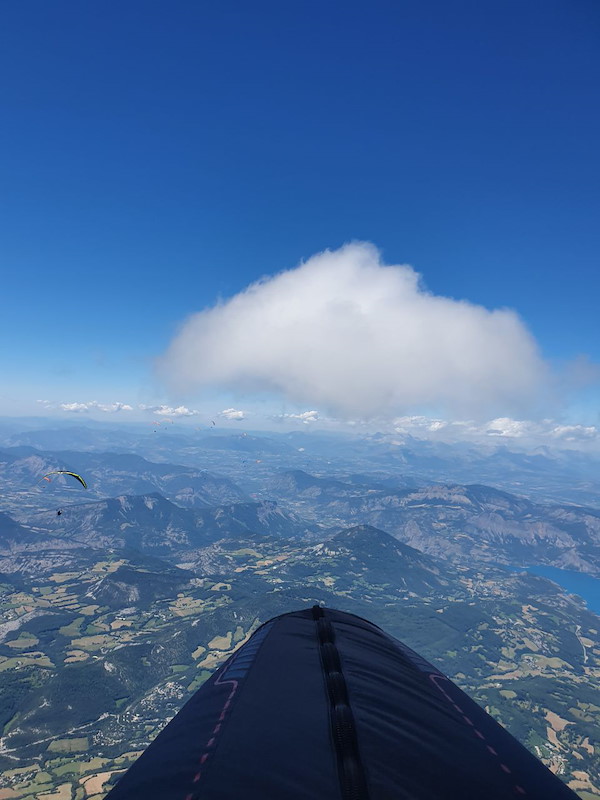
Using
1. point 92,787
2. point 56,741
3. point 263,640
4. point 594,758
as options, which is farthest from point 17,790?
point 594,758

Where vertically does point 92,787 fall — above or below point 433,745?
below

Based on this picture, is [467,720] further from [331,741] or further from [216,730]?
[216,730]

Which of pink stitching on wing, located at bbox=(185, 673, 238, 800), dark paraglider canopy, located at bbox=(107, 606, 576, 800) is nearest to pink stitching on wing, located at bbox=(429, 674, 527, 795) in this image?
dark paraglider canopy, located at bbox=(107, 606, 576, 800)

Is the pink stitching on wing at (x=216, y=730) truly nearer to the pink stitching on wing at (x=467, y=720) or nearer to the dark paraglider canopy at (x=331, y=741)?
the dark paraglider canopy at (x=331, y=741)

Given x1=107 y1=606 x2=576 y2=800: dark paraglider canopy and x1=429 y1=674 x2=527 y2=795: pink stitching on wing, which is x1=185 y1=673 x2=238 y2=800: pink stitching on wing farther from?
x1=429 y1=674 x2=527 y2=795: pink stitching on wing

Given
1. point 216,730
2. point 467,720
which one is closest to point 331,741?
point 216,730

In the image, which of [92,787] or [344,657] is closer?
[344,657]

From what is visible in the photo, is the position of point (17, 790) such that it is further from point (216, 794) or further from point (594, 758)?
point (594, 758)

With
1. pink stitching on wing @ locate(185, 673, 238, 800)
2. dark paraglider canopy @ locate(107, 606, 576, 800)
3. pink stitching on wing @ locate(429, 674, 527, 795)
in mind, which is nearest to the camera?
dark paraglider canopy @ locate(107, 606, 576, 800)

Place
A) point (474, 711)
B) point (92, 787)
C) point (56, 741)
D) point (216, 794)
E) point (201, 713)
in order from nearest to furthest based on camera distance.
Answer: point (216, 794), point (201, 713), point (474, 711), point (92, 787), point (56, 741)
